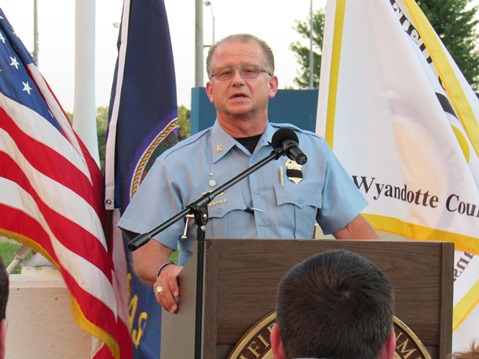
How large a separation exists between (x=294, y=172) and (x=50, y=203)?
1.52 m

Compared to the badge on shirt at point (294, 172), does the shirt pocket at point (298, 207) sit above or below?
below

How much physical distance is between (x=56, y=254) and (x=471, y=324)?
7.35 feet

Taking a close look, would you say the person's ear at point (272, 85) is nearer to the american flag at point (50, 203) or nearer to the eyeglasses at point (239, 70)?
the eyeglasses at point (239, 70)

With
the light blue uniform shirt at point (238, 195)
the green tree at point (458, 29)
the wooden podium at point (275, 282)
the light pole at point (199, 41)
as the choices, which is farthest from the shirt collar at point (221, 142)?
the green tree at point (458, 29)

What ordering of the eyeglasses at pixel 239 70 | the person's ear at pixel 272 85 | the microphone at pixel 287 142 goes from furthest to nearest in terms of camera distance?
the person's ear at pixel 272 85
the eyeglasses at pixel 239 70
the microphone at pixel 287 142

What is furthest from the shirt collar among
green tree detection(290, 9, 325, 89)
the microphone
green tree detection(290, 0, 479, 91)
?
green tree detection(290, 9, 325, 89)

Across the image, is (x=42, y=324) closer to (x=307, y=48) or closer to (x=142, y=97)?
(x=142, y=97)

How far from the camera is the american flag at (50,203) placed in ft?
13.8

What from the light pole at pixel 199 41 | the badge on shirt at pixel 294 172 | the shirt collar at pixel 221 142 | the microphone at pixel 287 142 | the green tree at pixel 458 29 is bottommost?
the badge on shirt at pixel 294 172

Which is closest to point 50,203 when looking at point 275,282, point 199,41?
point 275,282

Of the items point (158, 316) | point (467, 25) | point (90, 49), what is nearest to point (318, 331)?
point (158, 316)

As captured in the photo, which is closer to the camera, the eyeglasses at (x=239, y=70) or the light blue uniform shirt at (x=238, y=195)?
the light blue uniform shirt at (x=238, y=195)

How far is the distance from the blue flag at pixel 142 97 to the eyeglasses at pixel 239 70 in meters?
1.42

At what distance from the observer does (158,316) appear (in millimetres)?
4652
